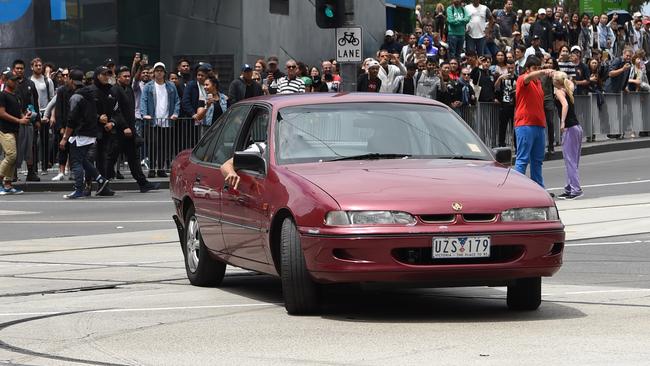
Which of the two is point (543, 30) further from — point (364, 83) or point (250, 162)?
point (250, 162)

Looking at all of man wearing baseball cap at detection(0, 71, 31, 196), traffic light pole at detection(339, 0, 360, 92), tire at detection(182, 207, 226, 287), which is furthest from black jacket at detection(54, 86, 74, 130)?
tire at detection(182, 207, 226, 287)

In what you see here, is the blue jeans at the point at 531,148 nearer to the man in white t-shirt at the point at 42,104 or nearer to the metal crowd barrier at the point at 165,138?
the metal crowd barrier at the point at 165,138

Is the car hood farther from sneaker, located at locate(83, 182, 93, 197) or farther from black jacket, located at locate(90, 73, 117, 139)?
sneaker, located at locate(83, 182, 93, 197)

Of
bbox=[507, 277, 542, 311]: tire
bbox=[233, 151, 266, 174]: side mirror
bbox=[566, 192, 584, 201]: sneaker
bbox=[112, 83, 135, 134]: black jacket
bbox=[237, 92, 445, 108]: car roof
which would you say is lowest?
bbox=[566, 192, 584, 201]: sneaker

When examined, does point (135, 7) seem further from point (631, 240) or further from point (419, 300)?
point (419, 300)

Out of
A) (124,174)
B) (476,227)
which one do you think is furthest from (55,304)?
(124,174)

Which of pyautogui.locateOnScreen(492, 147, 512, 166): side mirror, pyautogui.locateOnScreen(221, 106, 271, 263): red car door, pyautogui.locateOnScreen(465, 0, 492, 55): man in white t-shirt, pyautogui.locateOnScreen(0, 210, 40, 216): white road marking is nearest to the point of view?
pyautogui.locateOnScreen(221, 106, 271, 263): red car door

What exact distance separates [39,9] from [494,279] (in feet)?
85.4

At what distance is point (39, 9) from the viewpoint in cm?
3369

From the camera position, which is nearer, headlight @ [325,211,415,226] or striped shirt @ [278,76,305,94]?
headlight @ [325,211,415,226]

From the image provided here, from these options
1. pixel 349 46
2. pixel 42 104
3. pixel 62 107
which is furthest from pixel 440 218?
pixel 42 104

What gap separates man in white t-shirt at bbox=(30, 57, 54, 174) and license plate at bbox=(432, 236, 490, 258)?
59.7 feet

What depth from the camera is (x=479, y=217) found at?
9.05 meters

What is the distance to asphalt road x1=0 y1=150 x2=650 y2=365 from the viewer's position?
305 inches
